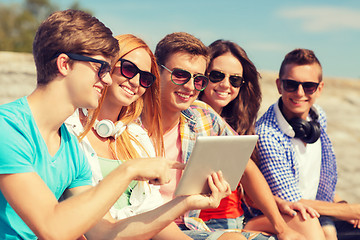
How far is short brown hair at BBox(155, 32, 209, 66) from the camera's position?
356 centimetres

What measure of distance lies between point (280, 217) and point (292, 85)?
1330 mm

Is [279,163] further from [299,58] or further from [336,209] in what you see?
[299,58]

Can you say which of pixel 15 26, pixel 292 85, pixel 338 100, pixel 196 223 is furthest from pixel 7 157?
pixel 15 26

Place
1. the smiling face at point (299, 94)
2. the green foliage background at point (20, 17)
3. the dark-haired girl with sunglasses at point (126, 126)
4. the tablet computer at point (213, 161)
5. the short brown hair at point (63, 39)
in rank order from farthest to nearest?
the green foliage background at point (20, 17) < the smiling face at point (299, 94) < the dark-haired girl with sunglasses at point (126, 126) < the tablet computer at point (213, 161) < the short brown hair at point (63, 39)

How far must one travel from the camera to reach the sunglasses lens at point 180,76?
353 cm

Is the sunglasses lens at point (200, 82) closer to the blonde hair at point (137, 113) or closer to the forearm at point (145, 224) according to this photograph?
the blonde hair at point (137, 113)

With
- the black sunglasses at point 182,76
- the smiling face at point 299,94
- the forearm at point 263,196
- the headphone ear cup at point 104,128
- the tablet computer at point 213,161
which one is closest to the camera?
the tablet computer at point 213,161

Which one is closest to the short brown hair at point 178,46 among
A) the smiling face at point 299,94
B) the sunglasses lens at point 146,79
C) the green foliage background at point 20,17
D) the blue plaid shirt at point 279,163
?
the sunglasses lens at point 146,79

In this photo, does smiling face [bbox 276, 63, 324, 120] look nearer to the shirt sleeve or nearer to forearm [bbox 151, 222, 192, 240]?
the shirt sleeve

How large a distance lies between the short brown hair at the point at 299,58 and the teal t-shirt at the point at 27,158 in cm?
274

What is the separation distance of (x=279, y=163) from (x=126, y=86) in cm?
176

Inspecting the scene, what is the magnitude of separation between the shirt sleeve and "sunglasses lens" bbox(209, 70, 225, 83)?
0.65 m

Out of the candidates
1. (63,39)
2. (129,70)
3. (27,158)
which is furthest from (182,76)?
(27,158)

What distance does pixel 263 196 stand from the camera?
3684 mm
